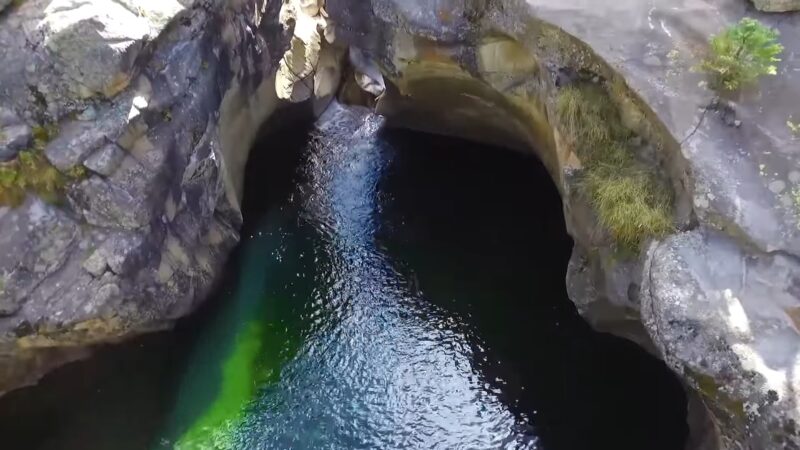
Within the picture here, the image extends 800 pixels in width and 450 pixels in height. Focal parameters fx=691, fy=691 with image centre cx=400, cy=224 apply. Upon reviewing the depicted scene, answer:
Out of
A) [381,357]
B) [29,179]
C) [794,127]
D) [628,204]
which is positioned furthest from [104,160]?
[794,127]

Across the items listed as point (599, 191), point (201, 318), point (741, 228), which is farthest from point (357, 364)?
point (741, 228)

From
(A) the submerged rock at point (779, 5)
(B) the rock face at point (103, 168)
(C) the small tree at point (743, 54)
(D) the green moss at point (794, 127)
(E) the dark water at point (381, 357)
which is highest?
(A) the submerged rock at point (779, 5)

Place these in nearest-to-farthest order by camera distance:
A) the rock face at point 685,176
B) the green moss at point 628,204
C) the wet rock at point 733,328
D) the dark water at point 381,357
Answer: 1. the wet rock at point 733,328
2. the rock face at point 685,176
3. the green moss at point 628,204
4. the dark water at point 381,357

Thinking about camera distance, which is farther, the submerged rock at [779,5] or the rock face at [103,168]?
the rock face at [103,168]

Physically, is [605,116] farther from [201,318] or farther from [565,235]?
[201,318]

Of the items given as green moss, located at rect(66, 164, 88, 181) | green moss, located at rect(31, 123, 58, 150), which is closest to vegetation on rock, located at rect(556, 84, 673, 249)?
green moss, located at rect(66, 164, 88, 181)

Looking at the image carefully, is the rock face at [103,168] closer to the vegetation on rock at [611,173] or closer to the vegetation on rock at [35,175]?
the vegetation on rock at [35,175]

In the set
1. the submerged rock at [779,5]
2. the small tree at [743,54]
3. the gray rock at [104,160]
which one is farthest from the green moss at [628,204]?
the gray rock at [104,160]
